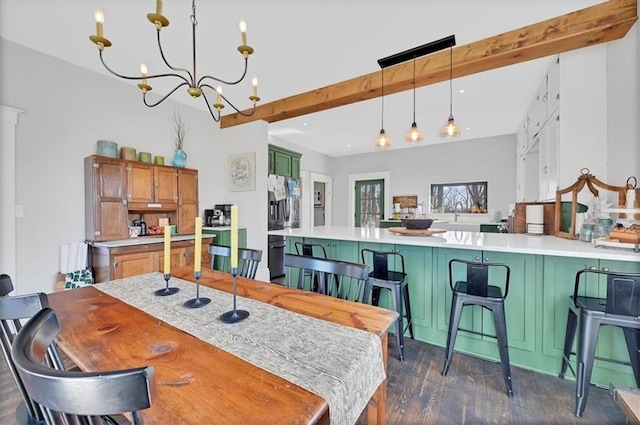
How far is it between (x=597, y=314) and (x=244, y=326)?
1.92 meters

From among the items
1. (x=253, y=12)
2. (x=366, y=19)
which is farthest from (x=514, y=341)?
(x=253, y=12)

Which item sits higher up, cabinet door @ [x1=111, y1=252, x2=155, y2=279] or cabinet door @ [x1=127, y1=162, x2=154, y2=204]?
cabinet door @ [x1=127, y1=162, x2=154, y2=204]

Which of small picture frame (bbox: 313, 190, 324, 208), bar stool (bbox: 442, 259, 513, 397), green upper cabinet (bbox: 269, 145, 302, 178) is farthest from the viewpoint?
small picture frame (bbox: 313, 190, 324, 208)

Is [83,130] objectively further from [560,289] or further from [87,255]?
[560,289]

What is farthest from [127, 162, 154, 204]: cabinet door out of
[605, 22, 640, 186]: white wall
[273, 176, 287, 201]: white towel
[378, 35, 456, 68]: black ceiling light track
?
[605, 22, 640, 186]: white wall

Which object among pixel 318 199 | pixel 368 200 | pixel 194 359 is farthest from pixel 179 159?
pixel 368 200


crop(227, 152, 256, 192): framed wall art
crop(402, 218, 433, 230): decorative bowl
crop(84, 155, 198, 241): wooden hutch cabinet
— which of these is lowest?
crop(402, 218, 433, 230): decorative bowl

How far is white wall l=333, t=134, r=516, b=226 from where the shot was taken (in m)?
5.68

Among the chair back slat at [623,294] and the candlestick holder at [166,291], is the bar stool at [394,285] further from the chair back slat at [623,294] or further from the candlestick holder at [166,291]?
the candlestick holder at [166,291]

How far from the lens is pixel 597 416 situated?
1524 millimetres

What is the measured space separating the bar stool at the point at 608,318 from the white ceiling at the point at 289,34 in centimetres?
216

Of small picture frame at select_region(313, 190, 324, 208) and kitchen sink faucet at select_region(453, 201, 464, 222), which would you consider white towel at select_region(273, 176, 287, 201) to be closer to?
small picture frame at select_region(313, 190, 324, 208)

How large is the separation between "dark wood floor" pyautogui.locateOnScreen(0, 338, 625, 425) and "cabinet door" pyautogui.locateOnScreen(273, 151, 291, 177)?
12.1ft

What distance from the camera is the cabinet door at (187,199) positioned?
3.78 meters
